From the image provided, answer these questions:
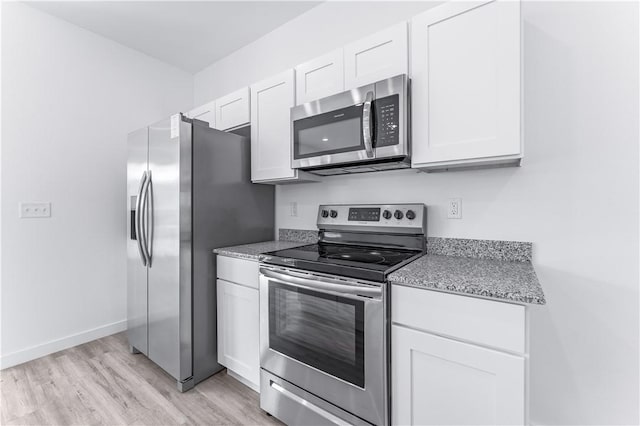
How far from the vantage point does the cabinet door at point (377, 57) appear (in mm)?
1561

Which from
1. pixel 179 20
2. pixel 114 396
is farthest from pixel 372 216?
pixel 179 20

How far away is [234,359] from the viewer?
6.55 ft

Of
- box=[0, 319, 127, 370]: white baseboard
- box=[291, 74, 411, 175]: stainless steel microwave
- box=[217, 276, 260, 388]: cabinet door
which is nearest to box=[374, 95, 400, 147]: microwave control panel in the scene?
box=[291, 74, 411, 175]: stainless steel microwave

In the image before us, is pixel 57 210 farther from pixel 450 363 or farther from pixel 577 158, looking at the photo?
pixel 577 158

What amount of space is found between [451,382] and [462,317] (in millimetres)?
269

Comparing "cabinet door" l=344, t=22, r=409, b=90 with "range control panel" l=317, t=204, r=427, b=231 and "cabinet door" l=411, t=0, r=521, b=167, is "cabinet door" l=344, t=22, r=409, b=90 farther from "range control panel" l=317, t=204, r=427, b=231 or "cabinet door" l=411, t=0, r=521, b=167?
"range control panel" l=317, t=204, r=427, b=231

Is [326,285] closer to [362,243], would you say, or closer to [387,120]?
[362,243]

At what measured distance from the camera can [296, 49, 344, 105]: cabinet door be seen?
1797 mm

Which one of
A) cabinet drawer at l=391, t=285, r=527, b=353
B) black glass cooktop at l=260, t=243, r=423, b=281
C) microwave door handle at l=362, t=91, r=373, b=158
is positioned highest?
microwave door handle at l=362, t=91, r=373, b=158

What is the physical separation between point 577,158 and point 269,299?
174 centimetres

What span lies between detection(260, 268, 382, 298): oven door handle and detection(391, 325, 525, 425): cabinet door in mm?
185

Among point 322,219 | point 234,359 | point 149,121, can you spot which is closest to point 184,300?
A: point 234,359

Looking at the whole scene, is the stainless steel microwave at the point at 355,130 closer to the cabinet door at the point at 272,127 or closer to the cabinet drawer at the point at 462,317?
the cabinet door at the point at 272,127

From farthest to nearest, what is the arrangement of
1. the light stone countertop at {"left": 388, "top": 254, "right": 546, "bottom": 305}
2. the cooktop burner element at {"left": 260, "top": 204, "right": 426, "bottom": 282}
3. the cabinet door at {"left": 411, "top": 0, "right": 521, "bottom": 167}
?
the cooktop burner element at {"left": 260, "top": 204, "right": 426, "bottom": 282} < the cabinet door at {"left": 411, "top": 0, "right": 521, "bottom": 167} < the light stone countertop at {"left": 388, "top": 254, "right": 546, "bottom": 305}
